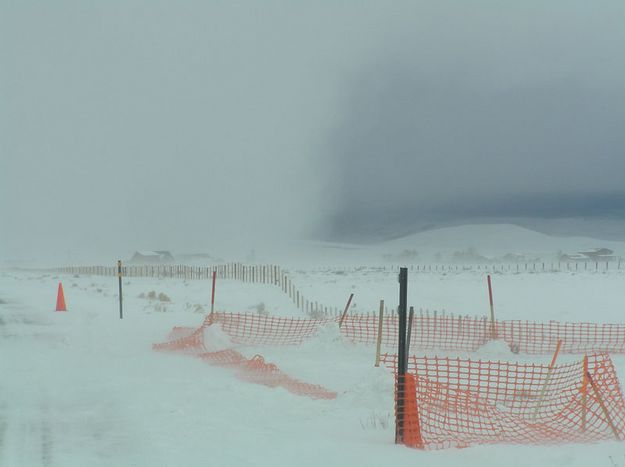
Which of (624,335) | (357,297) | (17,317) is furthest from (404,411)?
(357,297)

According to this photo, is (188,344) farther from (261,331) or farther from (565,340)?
(565,340)

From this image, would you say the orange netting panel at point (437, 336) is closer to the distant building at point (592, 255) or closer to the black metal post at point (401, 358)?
the black metal post at point (401, 358)

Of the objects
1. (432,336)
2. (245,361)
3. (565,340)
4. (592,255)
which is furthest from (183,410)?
(592,255)

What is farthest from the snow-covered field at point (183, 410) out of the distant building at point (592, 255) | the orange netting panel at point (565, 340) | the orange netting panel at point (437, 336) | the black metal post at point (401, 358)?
the distant building at point (592, 255)

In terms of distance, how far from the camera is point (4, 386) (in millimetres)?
10359

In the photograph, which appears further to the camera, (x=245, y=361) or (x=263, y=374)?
(x=245, y=361)

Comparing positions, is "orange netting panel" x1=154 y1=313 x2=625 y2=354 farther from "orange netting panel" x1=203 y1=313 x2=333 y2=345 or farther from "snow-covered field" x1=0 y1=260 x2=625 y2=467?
"snow-covered field" x1=0 y1=260 x2=625 y2=467

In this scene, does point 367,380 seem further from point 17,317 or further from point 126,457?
point 17,317

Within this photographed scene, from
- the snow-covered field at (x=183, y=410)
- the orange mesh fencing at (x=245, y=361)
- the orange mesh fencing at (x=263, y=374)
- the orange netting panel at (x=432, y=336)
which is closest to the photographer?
the snow-covered field at (x=183, y=410)

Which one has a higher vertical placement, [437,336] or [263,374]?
[263,374]

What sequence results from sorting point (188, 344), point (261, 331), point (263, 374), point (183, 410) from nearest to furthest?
point (183, 410) < point (263, 374) < point (188, 344) < point (261, 331)

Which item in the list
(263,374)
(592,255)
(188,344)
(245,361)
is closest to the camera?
(263,374)

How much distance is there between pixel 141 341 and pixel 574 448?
11298 mm

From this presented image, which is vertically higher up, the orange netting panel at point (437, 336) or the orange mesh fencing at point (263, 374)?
the orange mesh fencing at point (263, 374)
